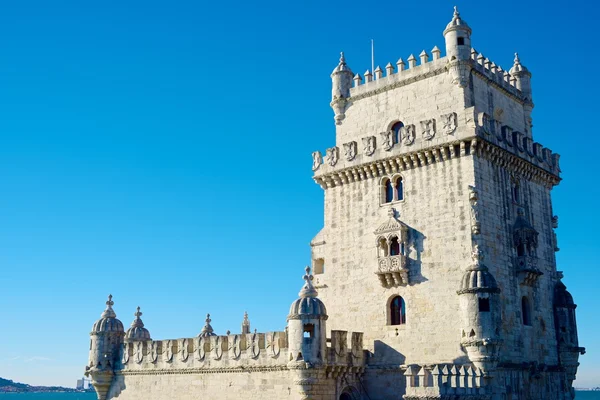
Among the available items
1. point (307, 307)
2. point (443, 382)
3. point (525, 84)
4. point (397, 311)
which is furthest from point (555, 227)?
point (307, 307)

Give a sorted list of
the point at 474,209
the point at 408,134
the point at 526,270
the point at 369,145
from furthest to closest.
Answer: the point at 369,145, the point at 408,134, the point at 526,270, the point at 474,209

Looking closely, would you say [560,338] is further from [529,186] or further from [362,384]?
[362,384]

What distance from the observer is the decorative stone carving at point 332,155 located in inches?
1583

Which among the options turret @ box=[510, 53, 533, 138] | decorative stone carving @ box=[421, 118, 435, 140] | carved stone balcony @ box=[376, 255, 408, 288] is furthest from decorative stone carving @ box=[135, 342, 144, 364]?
turret @ box=[510, 53, 533, 138]

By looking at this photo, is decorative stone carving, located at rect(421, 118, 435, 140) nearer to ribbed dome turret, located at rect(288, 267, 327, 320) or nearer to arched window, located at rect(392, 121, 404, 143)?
arched window, located at rect(392, 121, 404, 143)

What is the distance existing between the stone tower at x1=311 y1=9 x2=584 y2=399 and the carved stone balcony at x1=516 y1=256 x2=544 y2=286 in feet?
0.29

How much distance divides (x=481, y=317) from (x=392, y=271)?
5.41 meters

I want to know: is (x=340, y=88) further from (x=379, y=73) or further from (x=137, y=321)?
(x=137, y=321)

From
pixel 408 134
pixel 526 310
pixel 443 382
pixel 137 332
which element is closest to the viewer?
pixel 443 382

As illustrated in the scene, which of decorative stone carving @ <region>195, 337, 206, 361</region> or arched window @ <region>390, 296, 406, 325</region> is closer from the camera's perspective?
arched window @ <region>390, 296, 406, 325</region>

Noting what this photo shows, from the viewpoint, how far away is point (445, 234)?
3500cm

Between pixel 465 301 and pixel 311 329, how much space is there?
7.37 metres

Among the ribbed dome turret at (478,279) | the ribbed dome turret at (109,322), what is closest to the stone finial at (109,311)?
the ribbed dome turret at (109,322)

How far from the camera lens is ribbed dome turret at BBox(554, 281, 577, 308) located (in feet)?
129
